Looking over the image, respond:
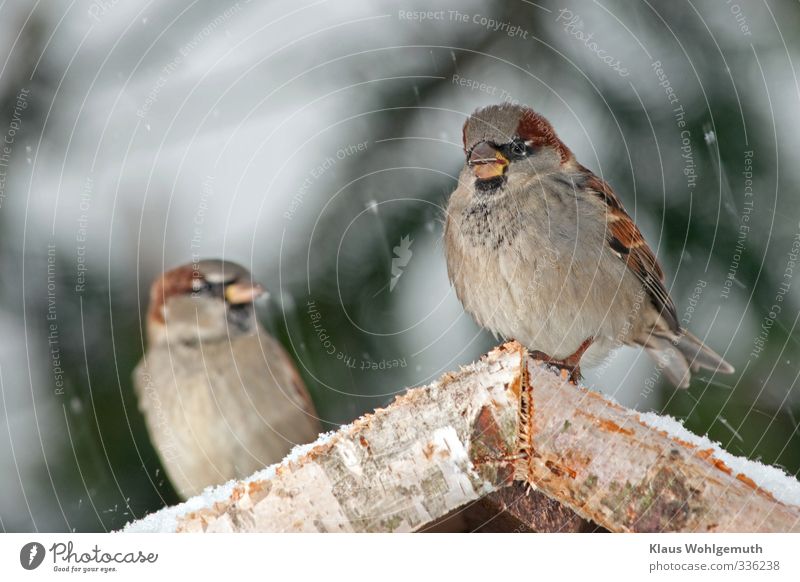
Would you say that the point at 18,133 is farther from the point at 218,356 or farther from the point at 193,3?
the point at 218,356

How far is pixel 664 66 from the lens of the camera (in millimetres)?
2213

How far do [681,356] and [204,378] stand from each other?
1.30m

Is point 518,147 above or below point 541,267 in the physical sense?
above

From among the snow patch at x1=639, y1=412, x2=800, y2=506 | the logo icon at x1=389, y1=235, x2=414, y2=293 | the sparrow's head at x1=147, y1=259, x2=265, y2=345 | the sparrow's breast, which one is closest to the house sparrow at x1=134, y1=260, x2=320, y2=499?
the sparrow's head at x1=147, y1=259, x2=265, y2=345

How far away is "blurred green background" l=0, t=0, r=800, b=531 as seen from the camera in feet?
7.09

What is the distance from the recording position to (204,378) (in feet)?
7.41

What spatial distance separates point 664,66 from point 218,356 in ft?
4.59

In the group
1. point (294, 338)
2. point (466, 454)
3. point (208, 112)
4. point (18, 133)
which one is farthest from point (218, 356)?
point (466, 454)

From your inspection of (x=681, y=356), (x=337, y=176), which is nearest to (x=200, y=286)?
(x=337, y=176)

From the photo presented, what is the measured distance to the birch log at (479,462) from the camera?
4.16 feet
